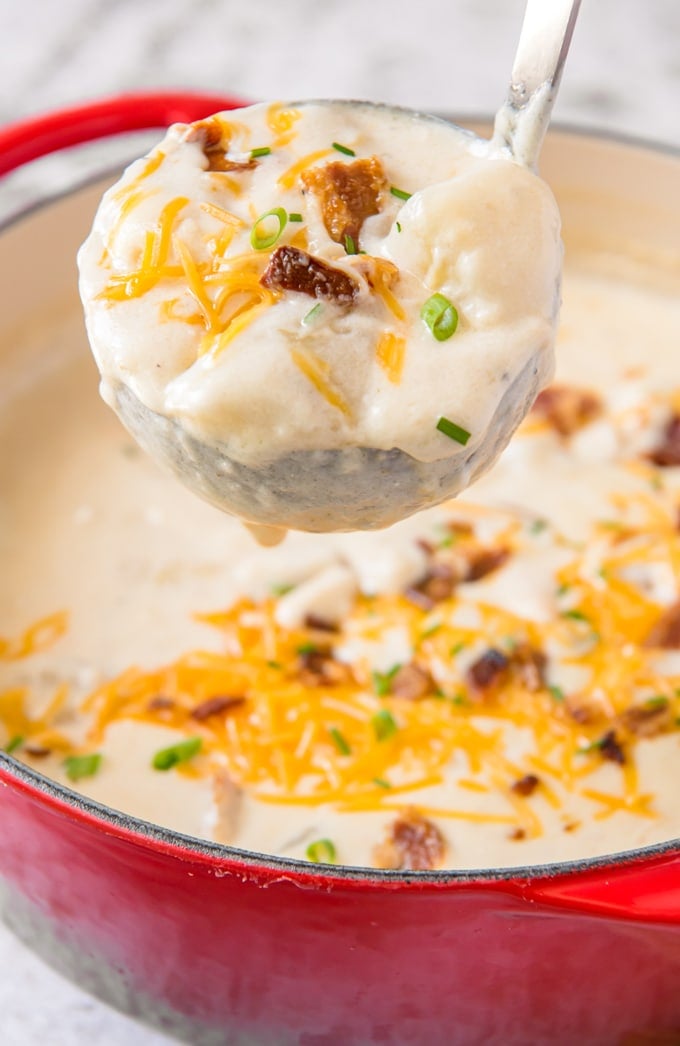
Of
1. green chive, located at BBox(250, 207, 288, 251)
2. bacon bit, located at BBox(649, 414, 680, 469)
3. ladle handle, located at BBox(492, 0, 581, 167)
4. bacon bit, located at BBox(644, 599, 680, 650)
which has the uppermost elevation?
ladle handle, located at BBox(492, 0, 581, 167)

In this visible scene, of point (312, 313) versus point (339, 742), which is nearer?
point (312, 313)

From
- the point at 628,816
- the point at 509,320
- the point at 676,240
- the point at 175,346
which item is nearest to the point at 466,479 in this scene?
the point at 509,320

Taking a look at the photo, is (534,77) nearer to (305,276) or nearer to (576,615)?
(305,276)

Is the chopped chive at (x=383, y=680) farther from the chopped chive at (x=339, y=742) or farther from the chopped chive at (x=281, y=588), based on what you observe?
the chopped chive at (x=281, y=588)

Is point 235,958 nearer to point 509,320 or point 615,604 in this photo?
point 509,320

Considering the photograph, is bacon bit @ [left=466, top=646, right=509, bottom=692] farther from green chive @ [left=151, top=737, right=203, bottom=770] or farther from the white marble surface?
the white marble surface

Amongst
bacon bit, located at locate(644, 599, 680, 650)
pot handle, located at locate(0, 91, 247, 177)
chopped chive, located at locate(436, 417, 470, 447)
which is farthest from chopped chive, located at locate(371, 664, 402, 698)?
pot handle, located at locate(0, 91, 247, 177)

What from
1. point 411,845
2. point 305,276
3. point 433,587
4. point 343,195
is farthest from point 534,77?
point 411,845
